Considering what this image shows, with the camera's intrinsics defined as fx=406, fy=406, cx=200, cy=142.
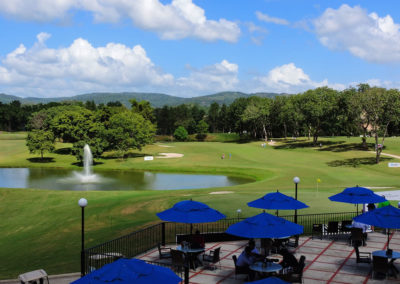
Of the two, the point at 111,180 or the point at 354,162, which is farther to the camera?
the point at 354,162

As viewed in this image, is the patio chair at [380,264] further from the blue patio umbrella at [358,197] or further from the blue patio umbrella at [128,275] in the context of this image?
the blue patio umbrella at [128,275]

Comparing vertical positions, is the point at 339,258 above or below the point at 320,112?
below

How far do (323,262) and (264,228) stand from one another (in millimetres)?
4696

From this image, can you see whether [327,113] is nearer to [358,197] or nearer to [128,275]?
[358,197]

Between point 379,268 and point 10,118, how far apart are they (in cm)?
17264

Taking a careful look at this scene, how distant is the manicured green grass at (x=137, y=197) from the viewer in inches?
972

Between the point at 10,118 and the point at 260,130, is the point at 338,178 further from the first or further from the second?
the point at 10,118

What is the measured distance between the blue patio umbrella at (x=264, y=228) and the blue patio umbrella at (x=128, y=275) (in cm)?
513

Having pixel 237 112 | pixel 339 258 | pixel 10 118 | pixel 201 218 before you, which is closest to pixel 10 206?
pixel 201 218

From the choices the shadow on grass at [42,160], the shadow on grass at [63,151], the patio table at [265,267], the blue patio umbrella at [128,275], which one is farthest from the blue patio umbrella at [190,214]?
the shadow on grass at [63,151]

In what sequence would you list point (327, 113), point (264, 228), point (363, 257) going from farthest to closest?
1. point (327, 113)
2. point (363, 257)
3. point (264, 228)

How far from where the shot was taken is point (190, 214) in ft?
57.3

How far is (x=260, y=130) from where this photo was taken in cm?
14675

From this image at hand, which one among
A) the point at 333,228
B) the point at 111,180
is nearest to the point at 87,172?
the point at 111,180
